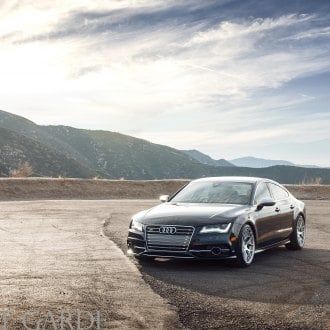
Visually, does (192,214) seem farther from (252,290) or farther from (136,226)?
(252,290)

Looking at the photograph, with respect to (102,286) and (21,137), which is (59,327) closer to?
(102,286)

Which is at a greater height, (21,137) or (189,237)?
(21,137)

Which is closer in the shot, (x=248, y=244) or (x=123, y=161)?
(x=248, y=244)

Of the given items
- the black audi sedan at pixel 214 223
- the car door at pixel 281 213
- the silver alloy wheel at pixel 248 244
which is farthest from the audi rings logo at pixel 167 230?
the car door at pixel 281 213

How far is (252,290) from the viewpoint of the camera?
340 inches

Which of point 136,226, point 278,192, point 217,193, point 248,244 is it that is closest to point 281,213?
point 278,192

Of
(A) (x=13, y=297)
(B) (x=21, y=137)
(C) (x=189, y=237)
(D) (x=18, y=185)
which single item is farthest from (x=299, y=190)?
(B) (x=21, y=137)

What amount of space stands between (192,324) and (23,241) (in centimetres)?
837

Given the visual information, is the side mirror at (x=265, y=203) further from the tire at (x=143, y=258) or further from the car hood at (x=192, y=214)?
the tire at (x=143, y=258)

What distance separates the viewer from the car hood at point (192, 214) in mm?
10484

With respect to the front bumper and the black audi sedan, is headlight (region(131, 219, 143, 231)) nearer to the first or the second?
the black audi sedan

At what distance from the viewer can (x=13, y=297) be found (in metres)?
7.87

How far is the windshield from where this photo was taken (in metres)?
11.7

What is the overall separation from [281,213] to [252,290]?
4182 mm
